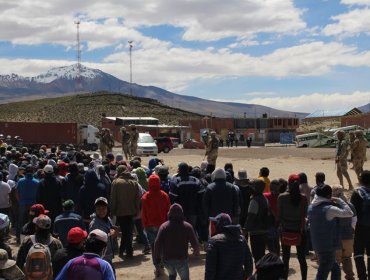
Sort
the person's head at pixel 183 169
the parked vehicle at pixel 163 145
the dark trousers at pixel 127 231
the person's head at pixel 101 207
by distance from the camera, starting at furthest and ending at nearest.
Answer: the parked vehicle at pixel 163 145
the dark trousers at pixel 127 231
the person's head at pixel 183 169
the person's head at pixel 101 207

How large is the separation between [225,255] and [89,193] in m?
4.76

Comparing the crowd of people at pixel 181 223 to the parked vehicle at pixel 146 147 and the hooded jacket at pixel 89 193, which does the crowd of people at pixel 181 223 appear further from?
the parked vehicle at pixel 146 147

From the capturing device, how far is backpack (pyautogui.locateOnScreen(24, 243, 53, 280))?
5.58 m

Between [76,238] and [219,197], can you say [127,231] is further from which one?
[76,238]

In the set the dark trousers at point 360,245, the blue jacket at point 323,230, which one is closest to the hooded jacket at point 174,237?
the blue jacket at point 323,230

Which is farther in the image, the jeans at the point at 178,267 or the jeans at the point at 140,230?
the jeans at the point at 140,230

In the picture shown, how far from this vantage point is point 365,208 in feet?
26.3

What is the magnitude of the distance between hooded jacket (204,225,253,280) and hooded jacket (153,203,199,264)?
135cm

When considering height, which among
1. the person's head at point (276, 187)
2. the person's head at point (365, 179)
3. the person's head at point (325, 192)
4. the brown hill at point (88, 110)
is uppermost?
the brown hill at point (88, 110)

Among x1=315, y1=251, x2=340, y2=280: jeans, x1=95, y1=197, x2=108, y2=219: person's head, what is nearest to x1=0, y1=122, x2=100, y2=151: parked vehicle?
x1=95, y1=197, x2=108, y2=219: person's head

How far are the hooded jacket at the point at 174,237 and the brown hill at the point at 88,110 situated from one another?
108 meters

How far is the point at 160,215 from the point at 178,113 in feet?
398

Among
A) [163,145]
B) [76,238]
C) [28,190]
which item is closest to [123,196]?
[28,190]

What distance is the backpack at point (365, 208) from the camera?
8.01 metres
